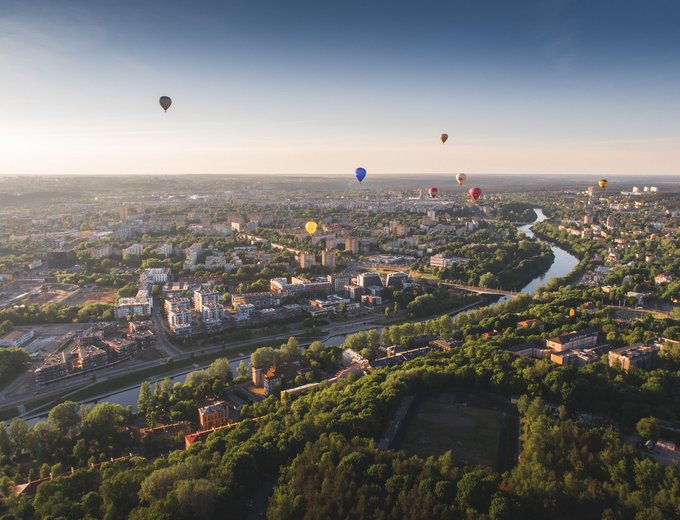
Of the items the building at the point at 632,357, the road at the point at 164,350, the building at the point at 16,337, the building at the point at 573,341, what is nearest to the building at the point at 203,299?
the road at the point at 164,350

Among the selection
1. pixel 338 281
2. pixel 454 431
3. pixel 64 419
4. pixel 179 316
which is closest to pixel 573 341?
pixel 454 431

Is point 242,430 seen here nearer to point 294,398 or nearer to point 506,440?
point 294,398

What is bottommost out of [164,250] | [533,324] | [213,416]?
[213,416]

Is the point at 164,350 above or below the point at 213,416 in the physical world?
below

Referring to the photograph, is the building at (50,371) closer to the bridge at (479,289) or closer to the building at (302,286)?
the building at (302,286)

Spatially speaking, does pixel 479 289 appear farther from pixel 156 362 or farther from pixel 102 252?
pixel 102 252

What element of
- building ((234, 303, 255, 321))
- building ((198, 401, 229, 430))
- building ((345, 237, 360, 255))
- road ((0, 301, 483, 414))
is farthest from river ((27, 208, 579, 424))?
building ((345, 237, 360, 255))

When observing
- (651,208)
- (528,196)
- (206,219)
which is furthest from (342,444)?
(528,196)
